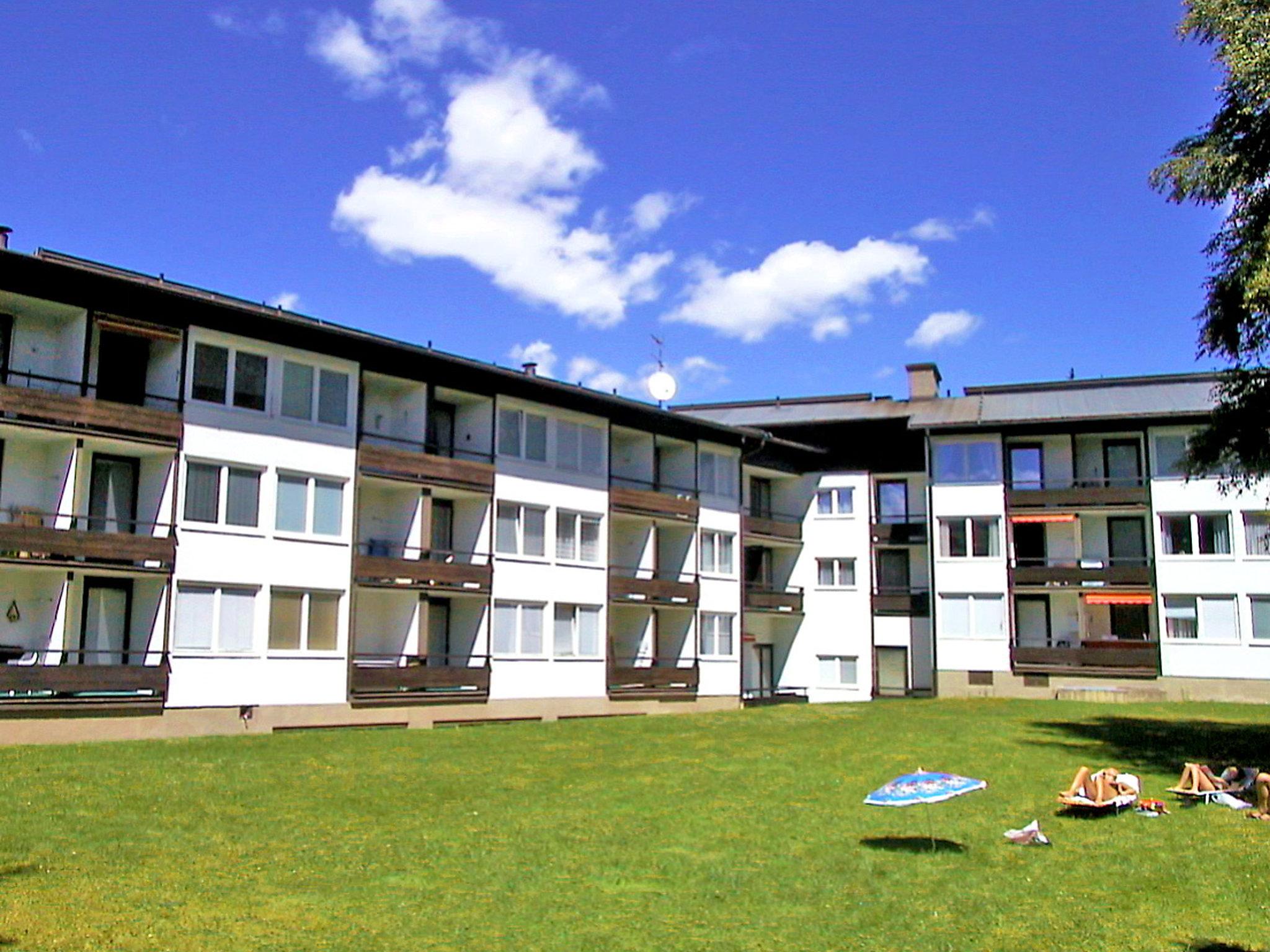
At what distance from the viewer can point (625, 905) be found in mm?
13062

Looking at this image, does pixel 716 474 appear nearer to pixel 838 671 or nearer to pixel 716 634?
pixel 716 634

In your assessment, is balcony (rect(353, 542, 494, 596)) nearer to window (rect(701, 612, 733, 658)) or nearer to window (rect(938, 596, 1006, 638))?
window (rect(701, 612, 733, 658))

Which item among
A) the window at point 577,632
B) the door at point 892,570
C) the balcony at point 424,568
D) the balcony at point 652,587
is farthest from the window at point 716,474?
the balcony at point 424,568

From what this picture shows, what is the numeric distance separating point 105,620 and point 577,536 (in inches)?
633

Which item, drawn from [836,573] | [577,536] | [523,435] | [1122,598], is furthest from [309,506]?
[1122,598]

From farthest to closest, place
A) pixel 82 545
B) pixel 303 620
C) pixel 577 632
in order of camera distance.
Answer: pixel 577 632
pixel 303 620
pixel 82 545

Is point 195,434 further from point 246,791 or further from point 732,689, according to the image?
point 732,689

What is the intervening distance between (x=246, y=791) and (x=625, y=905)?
10.2 metres

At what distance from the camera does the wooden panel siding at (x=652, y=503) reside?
Result: 43.2 m

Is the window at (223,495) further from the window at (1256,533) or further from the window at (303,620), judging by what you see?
the window at (1256,533)

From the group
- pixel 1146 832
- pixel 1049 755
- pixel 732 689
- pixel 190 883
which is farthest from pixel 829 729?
pixel 190 883

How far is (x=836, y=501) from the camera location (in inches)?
2157

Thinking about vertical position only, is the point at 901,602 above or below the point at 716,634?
above

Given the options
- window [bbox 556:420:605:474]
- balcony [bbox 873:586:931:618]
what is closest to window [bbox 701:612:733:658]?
balcony [bbox 873:586:931:618]
